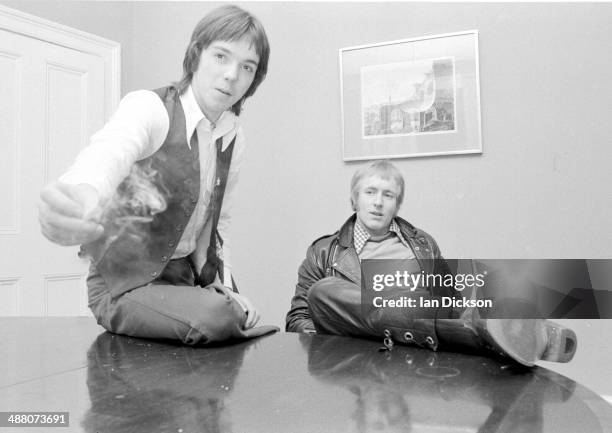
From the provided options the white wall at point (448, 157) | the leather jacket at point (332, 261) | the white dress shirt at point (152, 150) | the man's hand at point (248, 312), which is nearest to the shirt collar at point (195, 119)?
the white dress shirt at point (152, 150)

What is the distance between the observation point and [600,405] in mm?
342

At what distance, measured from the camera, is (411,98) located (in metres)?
1.14

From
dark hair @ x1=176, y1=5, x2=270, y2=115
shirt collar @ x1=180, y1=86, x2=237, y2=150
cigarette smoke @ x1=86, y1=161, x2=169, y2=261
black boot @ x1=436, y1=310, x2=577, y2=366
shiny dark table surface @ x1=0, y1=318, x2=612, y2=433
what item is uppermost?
dark hair @ x1=176, y1=5, x2=270, y2=115

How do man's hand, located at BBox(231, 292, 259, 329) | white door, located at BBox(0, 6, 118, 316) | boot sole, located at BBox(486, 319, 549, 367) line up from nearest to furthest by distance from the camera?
boot sole, located at BBox(486, 319, 549, 367)
man's hand, located at BBox(231, 292, 259, 329)
white door, located at BBox(0, 6, 118, 316)

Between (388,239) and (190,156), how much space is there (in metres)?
0.46

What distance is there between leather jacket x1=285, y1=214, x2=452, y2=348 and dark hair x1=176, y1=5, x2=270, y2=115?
0.38 meters

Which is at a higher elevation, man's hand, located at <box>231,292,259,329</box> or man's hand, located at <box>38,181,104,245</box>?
man's hand, located at <box>38,181,104,245</box>

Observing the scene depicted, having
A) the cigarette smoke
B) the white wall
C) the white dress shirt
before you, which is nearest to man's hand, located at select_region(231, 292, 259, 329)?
the white dress shirt

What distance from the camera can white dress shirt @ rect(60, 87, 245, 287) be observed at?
38 centimetres

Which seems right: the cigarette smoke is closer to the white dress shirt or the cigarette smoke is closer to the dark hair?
the white dress shirt

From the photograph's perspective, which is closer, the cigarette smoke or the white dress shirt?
the white dress shirt

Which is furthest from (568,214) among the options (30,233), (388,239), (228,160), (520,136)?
(30,233)

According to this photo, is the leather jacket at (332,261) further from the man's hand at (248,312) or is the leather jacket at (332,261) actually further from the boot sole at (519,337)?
A: the boot sole at (519,337)

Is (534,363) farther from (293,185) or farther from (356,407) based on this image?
(293,185)
